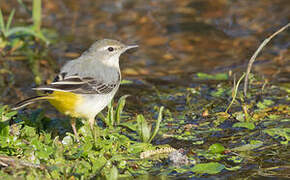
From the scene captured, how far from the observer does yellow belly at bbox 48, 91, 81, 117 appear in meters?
6.18

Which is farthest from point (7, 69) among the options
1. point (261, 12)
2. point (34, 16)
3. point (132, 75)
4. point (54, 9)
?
point (261, 12)

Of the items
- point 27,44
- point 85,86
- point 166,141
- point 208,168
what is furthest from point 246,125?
point 27,44

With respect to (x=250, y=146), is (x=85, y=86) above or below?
above

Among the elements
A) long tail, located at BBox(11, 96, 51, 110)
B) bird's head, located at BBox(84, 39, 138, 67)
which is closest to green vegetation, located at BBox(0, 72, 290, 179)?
long tail, located at BBox(11, 96, 51, 110)

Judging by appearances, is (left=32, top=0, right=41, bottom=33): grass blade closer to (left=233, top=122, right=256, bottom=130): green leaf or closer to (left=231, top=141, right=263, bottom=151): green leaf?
(left=233, top=122, right=256, bottom=130): green leaf

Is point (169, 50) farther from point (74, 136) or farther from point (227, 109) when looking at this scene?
point (74, 136)

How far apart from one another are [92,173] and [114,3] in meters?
7.81

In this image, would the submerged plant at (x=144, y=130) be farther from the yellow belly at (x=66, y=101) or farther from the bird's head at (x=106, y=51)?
the bird's head at (x=106, y=51)

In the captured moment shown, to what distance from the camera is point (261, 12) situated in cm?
1188

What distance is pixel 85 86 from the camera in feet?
21.5

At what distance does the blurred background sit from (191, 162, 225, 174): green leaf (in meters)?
3.57

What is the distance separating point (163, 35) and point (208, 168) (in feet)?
19.7

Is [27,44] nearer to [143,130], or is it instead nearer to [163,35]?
[163,35]

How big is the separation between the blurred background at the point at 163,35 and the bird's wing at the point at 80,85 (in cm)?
233
